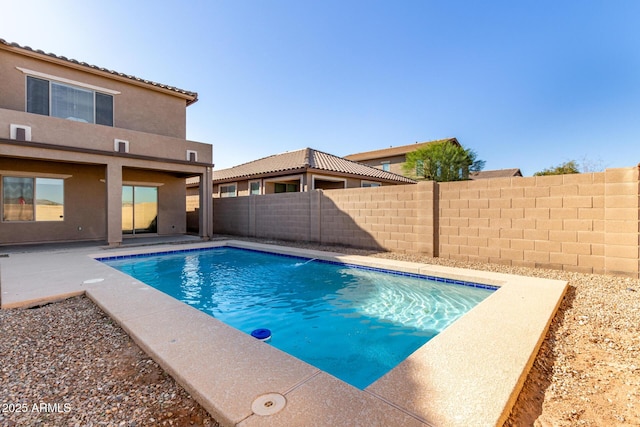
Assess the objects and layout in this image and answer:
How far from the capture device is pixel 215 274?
771 centimetres

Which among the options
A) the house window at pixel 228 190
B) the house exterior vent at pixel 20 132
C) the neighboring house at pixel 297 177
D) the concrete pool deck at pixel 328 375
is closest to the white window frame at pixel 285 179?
the neighboring house at pixel 297 177

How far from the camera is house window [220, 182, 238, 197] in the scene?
19688mm

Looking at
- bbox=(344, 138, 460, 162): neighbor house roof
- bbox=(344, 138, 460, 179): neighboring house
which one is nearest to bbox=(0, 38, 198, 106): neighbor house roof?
bbox=(344, 138, 460, 179): neighboring house

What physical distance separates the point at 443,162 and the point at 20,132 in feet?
72.7

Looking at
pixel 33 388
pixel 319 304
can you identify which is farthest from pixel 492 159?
pixel 33 388

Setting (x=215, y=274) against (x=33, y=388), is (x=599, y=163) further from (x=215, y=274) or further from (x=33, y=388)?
(x=33, y=388)

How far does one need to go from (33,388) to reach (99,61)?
1327cm

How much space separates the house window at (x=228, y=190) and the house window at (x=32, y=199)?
9407 mm

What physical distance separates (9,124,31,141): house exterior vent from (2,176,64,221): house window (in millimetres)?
2742

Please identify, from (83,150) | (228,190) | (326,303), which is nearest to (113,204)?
(83,150)

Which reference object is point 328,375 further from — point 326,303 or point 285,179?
point 285,179

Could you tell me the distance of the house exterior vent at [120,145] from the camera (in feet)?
33.9

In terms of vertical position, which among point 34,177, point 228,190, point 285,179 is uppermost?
point 285,179

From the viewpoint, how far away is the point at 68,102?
10633 millimetres
